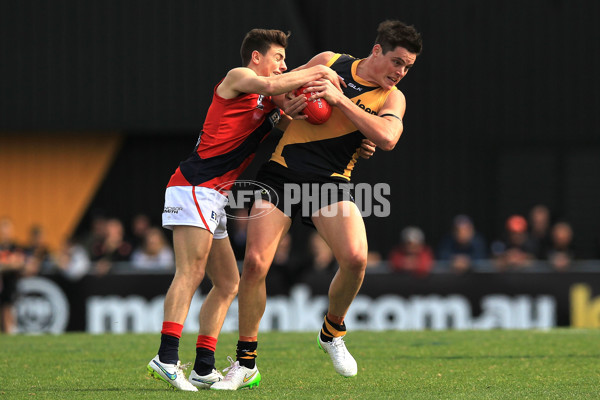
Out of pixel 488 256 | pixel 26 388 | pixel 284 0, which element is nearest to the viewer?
pixel 26 388

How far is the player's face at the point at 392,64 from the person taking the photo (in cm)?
670

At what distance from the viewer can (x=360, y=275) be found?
263 inches

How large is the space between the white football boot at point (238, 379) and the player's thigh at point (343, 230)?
0.96 metres

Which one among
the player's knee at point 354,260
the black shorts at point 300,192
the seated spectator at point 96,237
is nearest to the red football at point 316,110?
the black shorts at point 300,192

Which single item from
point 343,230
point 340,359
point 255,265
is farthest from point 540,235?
point 255,265

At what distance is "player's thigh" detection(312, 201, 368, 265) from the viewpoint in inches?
257

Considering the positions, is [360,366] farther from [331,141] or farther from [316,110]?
[316,110]

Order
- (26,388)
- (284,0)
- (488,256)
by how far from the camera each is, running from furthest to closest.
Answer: (488,256)
(284,0)
(26,388)

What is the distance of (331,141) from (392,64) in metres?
0.66

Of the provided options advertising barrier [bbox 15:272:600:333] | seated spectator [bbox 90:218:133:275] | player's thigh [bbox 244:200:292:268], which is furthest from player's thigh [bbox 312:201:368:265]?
seated spectator [bbox 90:218:133:275]

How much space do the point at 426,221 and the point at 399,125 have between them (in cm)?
1152

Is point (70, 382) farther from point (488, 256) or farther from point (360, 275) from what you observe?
point (488, 256)

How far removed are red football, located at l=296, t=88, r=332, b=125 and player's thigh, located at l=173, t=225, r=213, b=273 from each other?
1.03 m

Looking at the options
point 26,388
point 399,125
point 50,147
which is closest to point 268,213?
point 399,125
